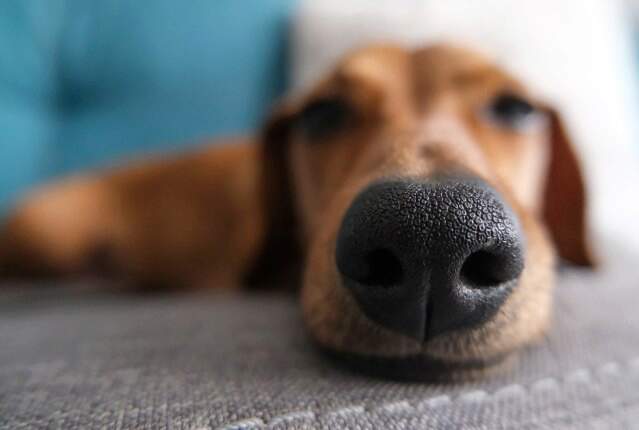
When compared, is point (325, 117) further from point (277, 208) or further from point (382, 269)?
point (382, 269)

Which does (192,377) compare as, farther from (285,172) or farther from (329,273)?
(285,172)

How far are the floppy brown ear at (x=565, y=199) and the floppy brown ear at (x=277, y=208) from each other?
2.00 feet

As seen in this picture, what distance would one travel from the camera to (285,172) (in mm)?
1400

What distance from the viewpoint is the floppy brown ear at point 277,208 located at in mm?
1325

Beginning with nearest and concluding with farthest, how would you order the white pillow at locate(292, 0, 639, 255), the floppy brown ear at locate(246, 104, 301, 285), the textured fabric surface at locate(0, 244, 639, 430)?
the textured fabric surface at locate(0, 244, 639, 430)
the floppy brown ear at locate(246, 104, 301, 285)
the white pillow at locate(292, 0, 639, 255)

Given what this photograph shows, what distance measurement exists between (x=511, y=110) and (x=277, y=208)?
0.60m

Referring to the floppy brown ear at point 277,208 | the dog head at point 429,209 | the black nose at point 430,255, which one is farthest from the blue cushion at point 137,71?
the black nose at point 430,255

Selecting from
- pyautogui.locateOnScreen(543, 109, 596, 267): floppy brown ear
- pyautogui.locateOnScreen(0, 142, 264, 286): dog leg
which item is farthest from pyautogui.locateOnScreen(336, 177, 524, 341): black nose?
pyautogui.locateOnScreen(0, 142, 264, 286): dog leg

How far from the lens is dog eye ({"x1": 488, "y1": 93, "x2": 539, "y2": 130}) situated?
1186mm

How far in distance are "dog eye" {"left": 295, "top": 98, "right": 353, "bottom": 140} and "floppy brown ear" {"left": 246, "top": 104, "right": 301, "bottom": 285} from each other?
0.07m

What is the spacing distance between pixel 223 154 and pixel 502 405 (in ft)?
5.12

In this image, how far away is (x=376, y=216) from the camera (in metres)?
0.54

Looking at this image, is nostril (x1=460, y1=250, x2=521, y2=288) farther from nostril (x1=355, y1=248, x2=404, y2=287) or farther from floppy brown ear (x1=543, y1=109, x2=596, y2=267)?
floppy brown ear (x1=543, y1=109, x2=596, y2=267)

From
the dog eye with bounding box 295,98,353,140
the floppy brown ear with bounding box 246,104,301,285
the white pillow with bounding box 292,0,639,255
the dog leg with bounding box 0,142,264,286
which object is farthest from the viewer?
the dog leg with bounding box 0,142,264,286
